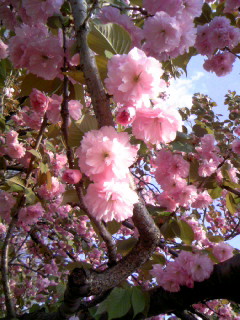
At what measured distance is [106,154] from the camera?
82cm

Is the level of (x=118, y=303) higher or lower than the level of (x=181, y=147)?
lower

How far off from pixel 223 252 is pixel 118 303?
771mm

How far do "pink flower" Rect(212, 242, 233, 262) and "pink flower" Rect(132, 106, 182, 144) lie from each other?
3.71 ft

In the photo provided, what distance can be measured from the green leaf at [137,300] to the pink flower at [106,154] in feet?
2.77

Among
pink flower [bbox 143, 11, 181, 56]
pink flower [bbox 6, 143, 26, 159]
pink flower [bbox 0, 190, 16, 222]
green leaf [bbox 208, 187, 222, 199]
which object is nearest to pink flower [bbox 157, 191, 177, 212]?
green leaf [bbox 208, 187, 222, 199]

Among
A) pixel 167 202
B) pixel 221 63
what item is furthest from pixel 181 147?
pixel 221 63

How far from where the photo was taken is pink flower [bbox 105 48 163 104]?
83 cm

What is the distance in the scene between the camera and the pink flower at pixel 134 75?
833 millimetres

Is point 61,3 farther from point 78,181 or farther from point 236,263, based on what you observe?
point 236,263

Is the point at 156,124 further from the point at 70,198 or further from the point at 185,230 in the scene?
the point at 185,230

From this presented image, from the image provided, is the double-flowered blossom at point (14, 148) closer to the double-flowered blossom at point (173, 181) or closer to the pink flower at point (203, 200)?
the double-flowered blossom at point (173, 181)

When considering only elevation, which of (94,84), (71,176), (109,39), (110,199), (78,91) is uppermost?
(78,91)

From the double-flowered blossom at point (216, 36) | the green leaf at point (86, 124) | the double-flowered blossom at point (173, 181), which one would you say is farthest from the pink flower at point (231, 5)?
the green leaf at point (86, 124)

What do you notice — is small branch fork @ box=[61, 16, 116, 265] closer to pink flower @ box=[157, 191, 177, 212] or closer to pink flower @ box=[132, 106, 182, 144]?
pink flower @ box=[132, 106, 182, 144]
